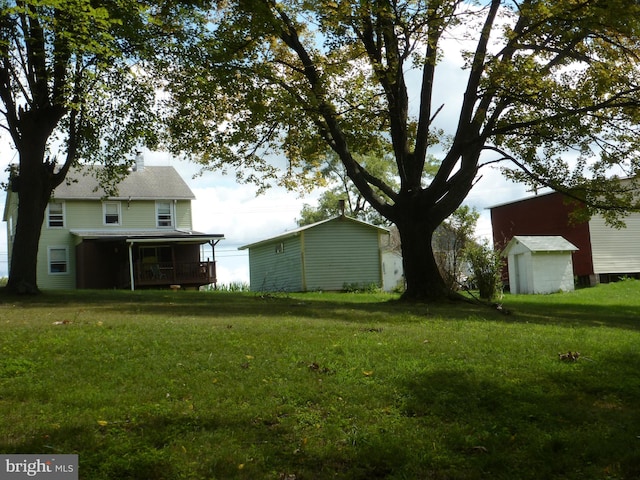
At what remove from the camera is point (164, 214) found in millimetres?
36875

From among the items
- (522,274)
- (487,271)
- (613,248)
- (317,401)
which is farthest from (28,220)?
(613,248)

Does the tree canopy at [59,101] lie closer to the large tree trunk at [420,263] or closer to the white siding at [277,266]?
the large tree trunk at [420,263]

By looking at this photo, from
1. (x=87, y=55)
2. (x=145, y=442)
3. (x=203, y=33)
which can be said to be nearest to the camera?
(x=145, y=442)

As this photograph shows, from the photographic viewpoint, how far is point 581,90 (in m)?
16.3

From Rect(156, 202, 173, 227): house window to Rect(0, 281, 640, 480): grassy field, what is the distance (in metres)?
27.5

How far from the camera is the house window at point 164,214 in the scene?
3672 centimetres

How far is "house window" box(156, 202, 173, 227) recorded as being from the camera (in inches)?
1446

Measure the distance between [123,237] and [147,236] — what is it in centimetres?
117

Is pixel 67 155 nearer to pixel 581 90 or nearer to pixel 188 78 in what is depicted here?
pixel 188 78

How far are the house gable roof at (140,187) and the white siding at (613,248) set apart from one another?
70.2ft

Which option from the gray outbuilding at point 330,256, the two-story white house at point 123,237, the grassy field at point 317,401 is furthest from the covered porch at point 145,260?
the grassy field at point 317,401

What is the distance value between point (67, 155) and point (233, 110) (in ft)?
15.6

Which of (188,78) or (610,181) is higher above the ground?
(188,78)

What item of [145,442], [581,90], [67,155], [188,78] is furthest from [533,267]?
[145,442]
